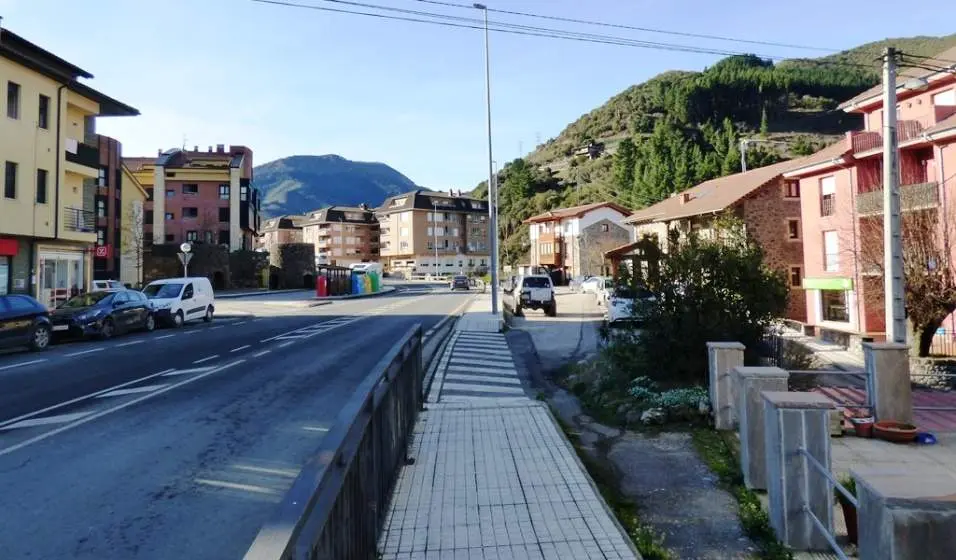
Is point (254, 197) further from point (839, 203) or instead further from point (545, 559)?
point (545, 559)

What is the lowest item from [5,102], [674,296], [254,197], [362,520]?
[362,520]

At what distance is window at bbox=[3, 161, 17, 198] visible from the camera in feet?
74.8

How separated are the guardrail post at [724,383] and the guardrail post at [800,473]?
302 centimetres

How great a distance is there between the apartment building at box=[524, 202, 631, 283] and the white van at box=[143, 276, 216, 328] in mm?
50633

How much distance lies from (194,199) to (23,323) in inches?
2318

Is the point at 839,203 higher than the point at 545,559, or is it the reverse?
the point at 839,203

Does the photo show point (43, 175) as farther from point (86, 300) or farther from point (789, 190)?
point (789, 190)

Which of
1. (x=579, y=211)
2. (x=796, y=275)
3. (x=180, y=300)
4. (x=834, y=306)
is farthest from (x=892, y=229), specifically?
(x=579, y=211)

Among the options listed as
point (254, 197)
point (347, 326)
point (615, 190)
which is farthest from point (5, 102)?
point (615, 190)

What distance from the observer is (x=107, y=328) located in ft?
62.6

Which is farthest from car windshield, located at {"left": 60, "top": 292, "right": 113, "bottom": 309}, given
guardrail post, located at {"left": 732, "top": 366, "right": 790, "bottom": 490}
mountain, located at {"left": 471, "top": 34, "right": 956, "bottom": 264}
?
mountain, located at {"left": 471, "top": 34, "right": 956, "bottom": 264}

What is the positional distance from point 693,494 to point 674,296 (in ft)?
17.6

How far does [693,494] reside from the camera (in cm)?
513

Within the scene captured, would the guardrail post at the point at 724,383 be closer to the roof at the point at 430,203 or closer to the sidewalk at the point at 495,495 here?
the sidewalk at the point at 495,495
